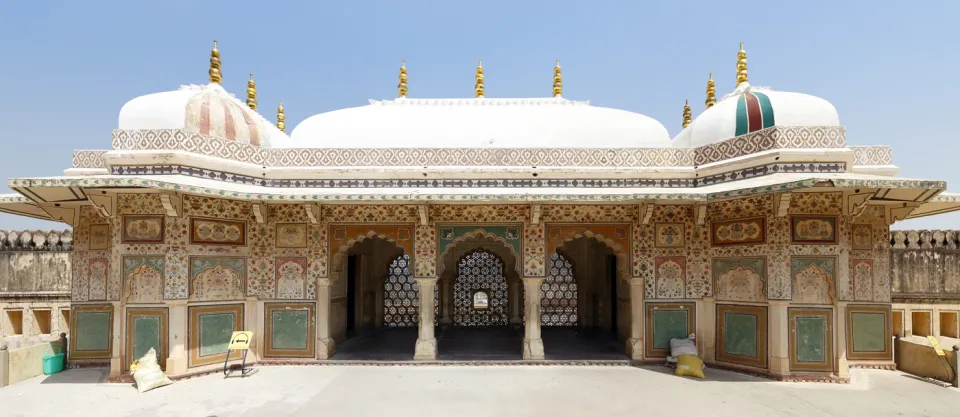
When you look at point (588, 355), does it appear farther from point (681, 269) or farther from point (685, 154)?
point (685, 154)

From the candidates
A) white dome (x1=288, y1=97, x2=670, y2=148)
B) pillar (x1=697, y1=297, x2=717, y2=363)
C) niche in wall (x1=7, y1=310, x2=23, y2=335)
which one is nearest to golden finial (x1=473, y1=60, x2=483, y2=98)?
white dome (x1=288, y1=97, x2=670, y2=148)

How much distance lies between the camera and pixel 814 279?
27.7 ft

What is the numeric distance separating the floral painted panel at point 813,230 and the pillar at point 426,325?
265 inches

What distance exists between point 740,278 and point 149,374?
10.6 meters

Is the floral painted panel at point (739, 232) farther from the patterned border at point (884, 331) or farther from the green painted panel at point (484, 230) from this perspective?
the green painted panel at point (484, 230)

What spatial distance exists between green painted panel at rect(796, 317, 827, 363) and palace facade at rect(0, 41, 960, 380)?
0.03m

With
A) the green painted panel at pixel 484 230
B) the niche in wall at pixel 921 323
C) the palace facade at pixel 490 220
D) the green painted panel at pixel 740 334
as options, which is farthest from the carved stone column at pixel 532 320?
the niche in wall at pixel 921 323

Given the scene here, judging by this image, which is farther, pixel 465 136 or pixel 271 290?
pixel 465 136

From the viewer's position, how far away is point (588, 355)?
33.3 ft

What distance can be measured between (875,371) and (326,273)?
10.8 m

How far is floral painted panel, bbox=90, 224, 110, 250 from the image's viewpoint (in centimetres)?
931

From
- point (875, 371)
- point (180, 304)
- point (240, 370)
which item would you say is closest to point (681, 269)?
point (875, 371)

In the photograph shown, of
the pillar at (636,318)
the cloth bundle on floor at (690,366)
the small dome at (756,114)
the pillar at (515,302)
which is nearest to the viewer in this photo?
the cloth bundle on floor at (690,366)

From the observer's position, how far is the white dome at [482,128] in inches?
427
